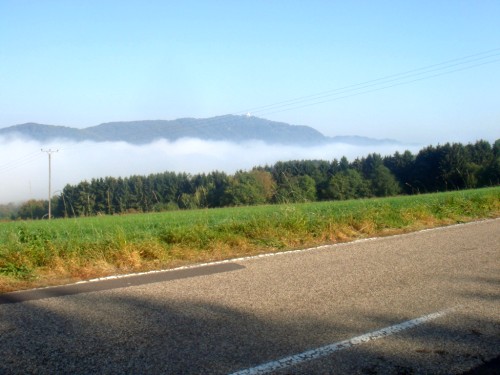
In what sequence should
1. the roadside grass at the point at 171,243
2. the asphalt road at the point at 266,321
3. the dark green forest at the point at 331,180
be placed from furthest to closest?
1. the dark green forest at the point at 331,180
2. the roadside grass at the point at 171,243
3. the asphalt road at the point at 266,321

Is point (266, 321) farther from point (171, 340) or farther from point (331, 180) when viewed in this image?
point (331, 180)

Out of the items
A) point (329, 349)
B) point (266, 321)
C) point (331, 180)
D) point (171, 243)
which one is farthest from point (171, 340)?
point (331, 180)

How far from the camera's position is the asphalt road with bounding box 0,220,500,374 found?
4.09 meters

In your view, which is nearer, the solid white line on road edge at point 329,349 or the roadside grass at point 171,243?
the solid white line on road edge at point 329,349

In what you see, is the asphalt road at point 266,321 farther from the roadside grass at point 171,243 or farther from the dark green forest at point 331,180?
the dark green forest at point 331,180

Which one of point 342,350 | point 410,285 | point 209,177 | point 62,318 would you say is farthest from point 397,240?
point 209,177

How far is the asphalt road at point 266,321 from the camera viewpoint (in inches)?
161

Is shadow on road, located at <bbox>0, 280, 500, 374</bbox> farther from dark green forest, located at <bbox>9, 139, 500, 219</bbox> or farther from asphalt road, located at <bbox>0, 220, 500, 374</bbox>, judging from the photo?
dark green forest, located at <bbox>9, 139, 500, 219</bbox>

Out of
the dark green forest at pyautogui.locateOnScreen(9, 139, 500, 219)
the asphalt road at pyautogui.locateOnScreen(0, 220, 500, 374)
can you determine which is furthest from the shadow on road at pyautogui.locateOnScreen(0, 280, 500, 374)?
the dark green forest at pyautogui.locateOnScreen(9, 139, 500, 219)

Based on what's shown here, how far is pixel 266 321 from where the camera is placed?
5.14 m

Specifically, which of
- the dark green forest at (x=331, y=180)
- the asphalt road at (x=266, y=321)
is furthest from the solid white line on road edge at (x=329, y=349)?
the dark green forest at (x=331, y=180)

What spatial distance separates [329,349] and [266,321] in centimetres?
94

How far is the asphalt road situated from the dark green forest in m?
35.1

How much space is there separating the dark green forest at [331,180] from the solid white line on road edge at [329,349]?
1469 inches
